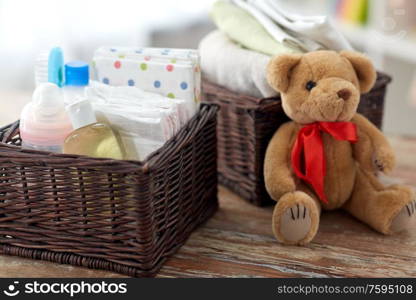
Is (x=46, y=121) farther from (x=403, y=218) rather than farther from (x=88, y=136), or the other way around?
(x=403, y=218)

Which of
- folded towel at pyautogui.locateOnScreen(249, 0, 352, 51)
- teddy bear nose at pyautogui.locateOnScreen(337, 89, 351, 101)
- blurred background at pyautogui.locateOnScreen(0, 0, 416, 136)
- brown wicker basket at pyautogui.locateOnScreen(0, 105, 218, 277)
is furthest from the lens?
blurred background at pyautogui.locateOnScreen(0, 0, 416, 136)

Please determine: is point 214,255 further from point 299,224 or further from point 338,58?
point 338,58

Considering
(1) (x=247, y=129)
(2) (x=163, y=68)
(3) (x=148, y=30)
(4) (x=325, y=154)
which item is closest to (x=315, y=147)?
(4) (x=325, y=154)

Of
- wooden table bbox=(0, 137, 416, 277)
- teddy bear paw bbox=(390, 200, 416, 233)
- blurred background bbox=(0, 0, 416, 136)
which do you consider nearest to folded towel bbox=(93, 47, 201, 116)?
wooden table bbox=(0, 137, 416, 277)

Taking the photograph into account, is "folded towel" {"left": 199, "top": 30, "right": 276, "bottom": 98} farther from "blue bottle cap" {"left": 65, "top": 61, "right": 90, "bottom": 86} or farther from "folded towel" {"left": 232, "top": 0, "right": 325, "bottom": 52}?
"blue bottle cap" {"left": 65, "top": 61, "right": 90, "bottom": 86}

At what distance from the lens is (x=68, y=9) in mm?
1853

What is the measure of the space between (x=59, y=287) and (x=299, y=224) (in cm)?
36

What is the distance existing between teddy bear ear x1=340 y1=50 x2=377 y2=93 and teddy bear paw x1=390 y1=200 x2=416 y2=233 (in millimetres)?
200

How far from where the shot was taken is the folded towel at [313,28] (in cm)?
108

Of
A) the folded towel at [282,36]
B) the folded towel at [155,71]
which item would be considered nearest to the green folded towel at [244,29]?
the folded towel at [282,36]

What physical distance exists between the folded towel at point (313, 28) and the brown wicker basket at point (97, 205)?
0.83ft

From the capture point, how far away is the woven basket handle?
982 mm

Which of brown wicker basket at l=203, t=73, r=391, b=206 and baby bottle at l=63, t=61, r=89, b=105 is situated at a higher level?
baby bottle at l=63, t=61, r=89, b=105

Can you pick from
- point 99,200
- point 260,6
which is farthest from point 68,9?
point 99,200
